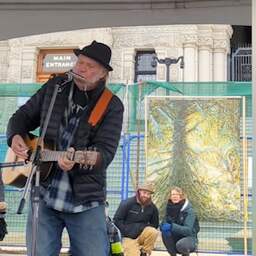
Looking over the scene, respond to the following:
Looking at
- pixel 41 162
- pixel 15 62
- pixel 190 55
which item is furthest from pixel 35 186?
pixel 15 62

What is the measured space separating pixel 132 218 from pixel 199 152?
1.91m

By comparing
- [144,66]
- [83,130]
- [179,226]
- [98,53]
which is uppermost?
[144,66]

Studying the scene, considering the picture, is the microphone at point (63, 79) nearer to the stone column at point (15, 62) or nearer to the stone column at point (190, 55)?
the stone column at point (190, 55)

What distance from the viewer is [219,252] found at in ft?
29.3

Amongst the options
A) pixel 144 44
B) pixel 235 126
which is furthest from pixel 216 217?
pixel 144 44

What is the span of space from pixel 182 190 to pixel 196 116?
128 cm

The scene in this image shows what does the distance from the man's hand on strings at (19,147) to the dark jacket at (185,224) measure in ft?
18.5

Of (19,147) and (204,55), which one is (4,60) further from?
(19,147)

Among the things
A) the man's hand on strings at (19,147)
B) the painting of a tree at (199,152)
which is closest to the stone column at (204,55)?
the painting of a tree at (199,152)

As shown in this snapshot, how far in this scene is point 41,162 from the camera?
2.58m

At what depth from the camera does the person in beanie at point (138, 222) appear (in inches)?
305

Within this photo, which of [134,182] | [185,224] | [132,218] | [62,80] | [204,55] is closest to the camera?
[62,80]

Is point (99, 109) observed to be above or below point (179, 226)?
above

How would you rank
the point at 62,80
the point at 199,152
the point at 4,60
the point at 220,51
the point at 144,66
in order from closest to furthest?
the point at 62,80 → the point at 199,152 → the point at 220,51 → the point at 144,66 → the point at 4,60
